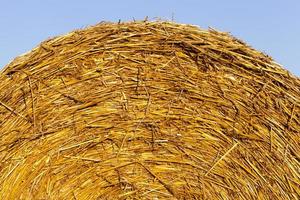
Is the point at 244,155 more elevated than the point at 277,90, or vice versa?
the point at 277,90

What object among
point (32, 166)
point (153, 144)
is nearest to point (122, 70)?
point (153, 144)

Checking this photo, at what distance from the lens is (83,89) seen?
3734 mm

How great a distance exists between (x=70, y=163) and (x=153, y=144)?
1.43 ft

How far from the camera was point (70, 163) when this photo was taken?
3.71m

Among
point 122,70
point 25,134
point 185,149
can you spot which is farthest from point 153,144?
point 25,134

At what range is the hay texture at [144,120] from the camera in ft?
12.1

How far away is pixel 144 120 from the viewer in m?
3.73

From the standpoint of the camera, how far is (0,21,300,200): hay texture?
12.1 feet

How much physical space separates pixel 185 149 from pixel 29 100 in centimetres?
84

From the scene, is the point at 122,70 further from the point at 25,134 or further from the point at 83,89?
the point at 25,134

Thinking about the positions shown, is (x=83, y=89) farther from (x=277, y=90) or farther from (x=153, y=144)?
(x=277, y=90)

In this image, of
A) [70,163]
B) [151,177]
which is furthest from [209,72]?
[70,163]

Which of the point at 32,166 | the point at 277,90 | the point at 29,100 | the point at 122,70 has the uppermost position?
the point at 277,90

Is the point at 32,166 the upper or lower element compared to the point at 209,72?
lower
